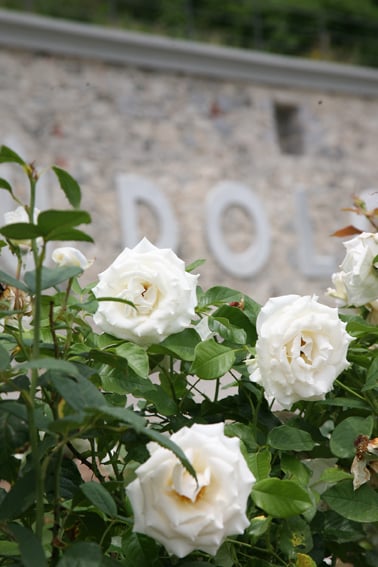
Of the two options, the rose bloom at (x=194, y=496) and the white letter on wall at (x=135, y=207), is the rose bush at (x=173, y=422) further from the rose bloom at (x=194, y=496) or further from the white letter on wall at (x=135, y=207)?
the white letter on wall at (x=135, y=207)

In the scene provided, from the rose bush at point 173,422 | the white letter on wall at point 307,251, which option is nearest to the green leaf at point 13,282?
the rose bush at point 173,422

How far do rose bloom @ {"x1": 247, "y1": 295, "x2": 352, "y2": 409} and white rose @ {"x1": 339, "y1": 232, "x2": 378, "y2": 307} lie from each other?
5.2 inches

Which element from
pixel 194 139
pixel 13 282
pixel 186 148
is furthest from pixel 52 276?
pixel 194 139

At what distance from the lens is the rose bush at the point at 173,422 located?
2.12ft

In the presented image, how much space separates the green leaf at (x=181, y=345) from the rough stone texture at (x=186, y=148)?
625cm

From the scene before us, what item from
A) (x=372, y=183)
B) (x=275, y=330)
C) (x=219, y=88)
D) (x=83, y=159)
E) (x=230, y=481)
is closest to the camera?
(x=230, y=481)

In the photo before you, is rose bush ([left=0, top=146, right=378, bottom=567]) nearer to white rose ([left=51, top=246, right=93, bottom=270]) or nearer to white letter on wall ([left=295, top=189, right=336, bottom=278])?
white rose ([left=51, top=246, right=93, bottom=270])

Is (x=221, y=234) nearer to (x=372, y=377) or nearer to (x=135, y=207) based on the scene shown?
(x=135, y=207)

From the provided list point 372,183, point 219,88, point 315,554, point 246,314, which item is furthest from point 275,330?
point 372,183

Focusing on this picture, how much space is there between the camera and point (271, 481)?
725 mm

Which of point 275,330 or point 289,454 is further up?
point 275,330

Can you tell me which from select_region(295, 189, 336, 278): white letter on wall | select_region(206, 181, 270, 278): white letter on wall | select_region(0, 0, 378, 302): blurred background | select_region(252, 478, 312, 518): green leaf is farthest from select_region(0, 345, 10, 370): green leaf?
→ select_region(295, 189, 336, 278): white letter on wall

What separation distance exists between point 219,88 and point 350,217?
175cm

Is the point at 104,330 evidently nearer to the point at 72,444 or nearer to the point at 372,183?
the point at 72,444
